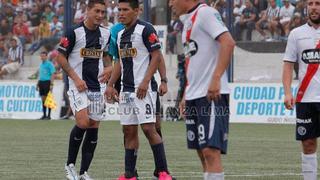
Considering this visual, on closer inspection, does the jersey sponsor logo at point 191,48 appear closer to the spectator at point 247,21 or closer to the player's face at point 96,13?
the player's face at point 96,13

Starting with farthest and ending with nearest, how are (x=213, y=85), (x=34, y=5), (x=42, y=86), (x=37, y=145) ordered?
(x=34, y=5) → (x=42, y=86) → (x=37, y=145) → (x=213, y=85)

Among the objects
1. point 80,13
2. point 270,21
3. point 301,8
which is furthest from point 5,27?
point 301,8

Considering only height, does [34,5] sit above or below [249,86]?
above

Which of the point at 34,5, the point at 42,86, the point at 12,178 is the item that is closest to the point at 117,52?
the point at 12,178

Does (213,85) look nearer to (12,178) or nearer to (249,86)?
(12,178)

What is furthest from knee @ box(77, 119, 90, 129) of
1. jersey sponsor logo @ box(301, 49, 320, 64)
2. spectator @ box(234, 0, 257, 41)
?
spectator @ box(234, 0, 257, 41)

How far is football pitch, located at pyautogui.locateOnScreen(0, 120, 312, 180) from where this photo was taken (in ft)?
42.9

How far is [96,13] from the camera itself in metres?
12.5

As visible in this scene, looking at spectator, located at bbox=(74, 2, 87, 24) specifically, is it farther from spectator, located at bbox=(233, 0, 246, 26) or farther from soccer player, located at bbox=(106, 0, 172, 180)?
soccer player, located at bbox=(106, 0, 172, 180)

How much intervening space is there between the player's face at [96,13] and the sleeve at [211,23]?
3.62 meters

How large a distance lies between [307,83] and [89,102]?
3.24m

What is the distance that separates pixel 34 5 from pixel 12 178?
23.3 metres

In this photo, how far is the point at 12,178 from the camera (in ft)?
40.7

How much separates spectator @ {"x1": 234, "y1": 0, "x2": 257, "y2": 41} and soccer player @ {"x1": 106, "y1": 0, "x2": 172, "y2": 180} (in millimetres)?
17687
